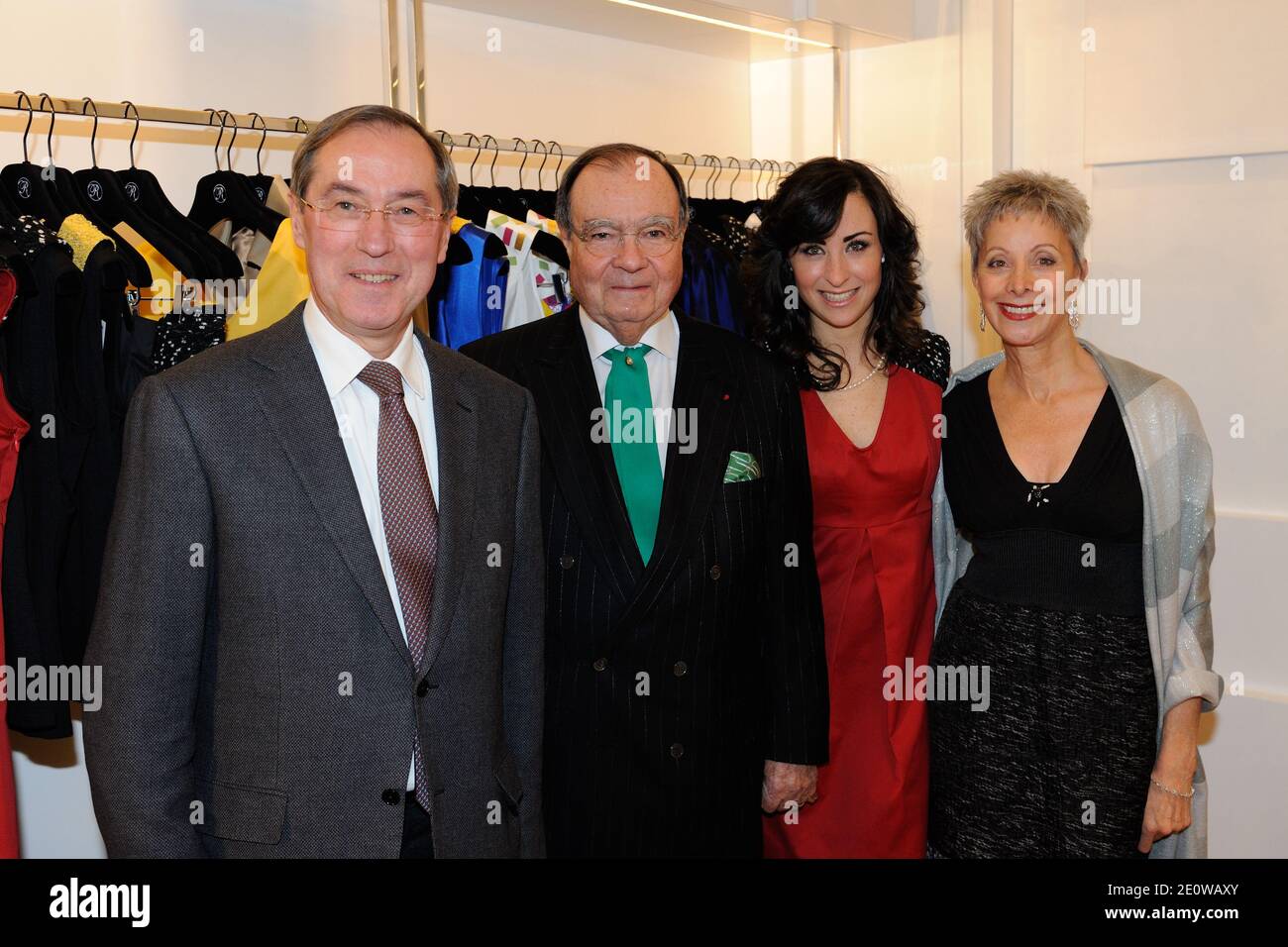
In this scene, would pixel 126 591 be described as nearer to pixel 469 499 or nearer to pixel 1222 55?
pixel 469 499

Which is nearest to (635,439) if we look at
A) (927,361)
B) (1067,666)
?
(927,361)

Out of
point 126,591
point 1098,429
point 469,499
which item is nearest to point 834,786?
point 1098,429

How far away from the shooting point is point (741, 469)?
7.39 ft

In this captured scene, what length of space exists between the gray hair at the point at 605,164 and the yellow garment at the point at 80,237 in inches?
33.2

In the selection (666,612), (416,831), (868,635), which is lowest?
(416,831)

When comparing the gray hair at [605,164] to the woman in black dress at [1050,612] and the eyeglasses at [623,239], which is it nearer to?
the eyeglasses at [623,239]

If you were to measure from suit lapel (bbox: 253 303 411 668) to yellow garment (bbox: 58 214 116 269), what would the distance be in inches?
32.5

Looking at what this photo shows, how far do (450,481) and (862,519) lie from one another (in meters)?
1.08

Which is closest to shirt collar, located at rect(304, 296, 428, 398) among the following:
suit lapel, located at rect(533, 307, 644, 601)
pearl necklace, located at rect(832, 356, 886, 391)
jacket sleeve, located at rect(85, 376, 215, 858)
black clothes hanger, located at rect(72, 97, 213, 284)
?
jacket sleeve, located at rect(85, 376, 215, 858)

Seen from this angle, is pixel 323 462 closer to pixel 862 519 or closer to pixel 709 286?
pixel 862 519

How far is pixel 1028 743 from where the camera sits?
2367 millimetres

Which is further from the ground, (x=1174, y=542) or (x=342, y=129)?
(x=342, y=129)

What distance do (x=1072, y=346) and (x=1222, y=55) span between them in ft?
4.96

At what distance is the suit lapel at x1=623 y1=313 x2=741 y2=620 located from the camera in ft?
7.02
